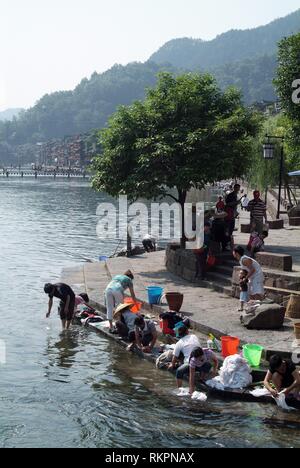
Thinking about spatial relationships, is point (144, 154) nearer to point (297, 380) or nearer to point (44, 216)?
point (297, 380)

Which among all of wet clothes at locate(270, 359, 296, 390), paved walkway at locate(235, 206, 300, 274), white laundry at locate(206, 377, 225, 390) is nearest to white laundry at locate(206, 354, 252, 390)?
white laundry at locate(206, 377, 225, 390)

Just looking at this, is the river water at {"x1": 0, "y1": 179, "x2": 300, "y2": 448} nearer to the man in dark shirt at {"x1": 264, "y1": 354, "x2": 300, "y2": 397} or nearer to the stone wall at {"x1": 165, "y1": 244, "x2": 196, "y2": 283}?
the man in dark shirt at {"x1": 264, "y1": 354, "x2": 300, "y2": 397}

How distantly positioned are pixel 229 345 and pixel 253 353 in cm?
51

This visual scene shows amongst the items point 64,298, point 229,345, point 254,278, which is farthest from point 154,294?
point 229,345

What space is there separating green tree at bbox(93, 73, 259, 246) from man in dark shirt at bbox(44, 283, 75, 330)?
207 inches

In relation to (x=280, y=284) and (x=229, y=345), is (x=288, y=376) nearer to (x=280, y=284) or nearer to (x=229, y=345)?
(x=229, y=345)

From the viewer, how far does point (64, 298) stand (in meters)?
15.5

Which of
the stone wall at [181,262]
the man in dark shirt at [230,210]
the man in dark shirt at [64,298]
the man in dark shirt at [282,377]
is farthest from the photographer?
the man in dark shirt at [230,210]

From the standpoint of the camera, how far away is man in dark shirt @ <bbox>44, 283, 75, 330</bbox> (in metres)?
15.3

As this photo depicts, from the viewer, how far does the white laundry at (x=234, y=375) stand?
1111 cm

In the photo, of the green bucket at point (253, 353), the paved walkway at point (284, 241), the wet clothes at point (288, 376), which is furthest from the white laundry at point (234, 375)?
the paved walkway at point (284, 241)

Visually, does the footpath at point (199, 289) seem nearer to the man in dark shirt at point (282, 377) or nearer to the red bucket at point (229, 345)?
the red bucket at point (229, 345)

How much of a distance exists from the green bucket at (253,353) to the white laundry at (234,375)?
51 cm

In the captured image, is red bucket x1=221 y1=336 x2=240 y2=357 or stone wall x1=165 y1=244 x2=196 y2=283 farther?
stone wall x1=165 y1=244 x2=196 y2=283
